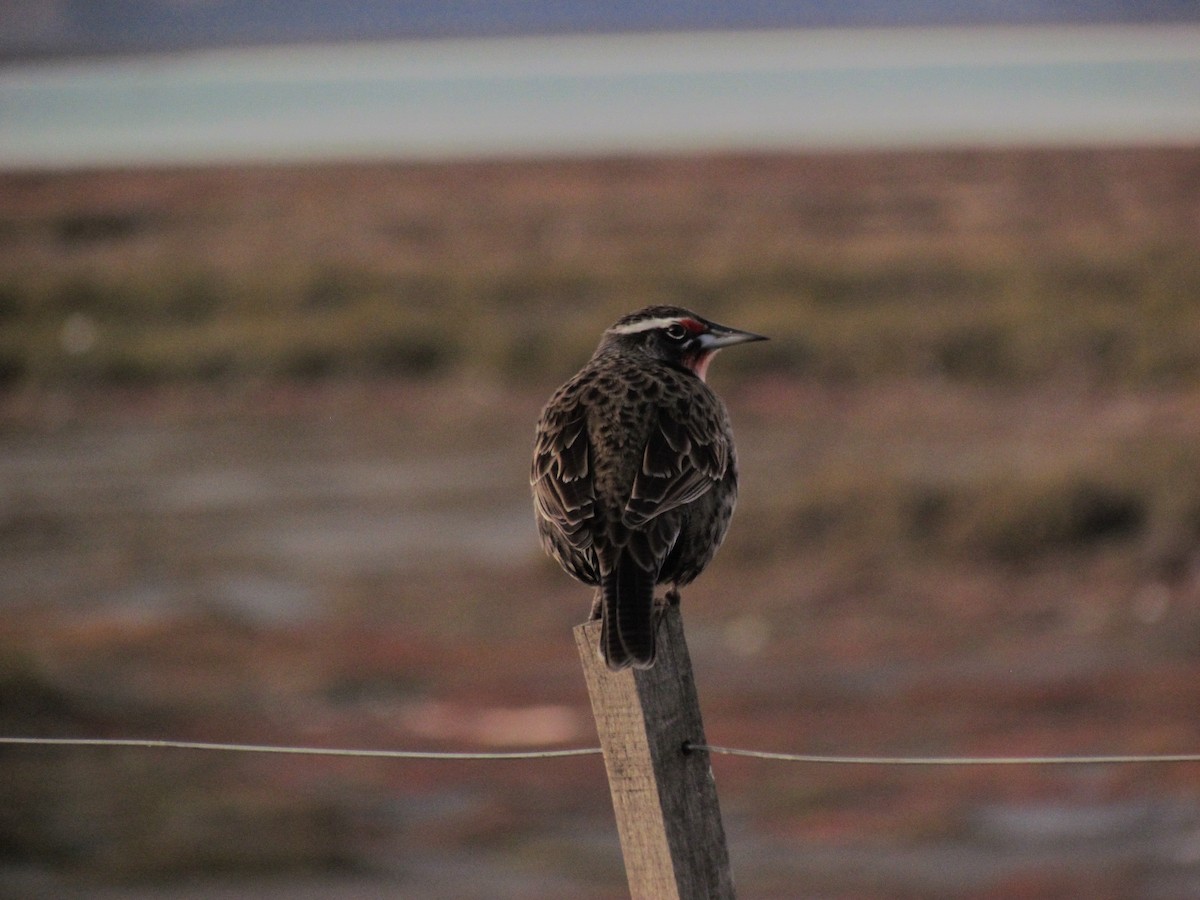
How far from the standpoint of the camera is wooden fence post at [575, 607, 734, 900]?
446 centimetres

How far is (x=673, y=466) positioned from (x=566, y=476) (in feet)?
0.91

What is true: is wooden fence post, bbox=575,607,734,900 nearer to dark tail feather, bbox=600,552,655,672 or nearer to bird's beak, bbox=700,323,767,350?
dark tail feather, bbox=600,552,655,672

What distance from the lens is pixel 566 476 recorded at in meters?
6.02

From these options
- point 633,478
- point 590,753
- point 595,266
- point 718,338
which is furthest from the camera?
point 595,266

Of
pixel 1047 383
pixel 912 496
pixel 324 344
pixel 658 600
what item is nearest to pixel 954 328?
pixel 1047 383

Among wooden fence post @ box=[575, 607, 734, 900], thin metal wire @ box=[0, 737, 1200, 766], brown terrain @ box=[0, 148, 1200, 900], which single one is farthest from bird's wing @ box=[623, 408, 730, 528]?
brown terrain @ box=[0, 148, 1200, 900]

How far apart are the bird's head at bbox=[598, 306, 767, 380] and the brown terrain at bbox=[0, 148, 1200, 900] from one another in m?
7.78

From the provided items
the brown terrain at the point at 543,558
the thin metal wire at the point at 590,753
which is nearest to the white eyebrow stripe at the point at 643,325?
the thin metal wire at the point at 590,753

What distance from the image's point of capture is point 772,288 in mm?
43969

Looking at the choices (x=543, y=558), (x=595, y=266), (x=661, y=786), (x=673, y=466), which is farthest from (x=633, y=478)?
(x=595, y=266)

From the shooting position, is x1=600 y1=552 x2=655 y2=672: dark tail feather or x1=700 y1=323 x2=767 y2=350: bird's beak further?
x1=700 y1=323 x2=767 y2=350: bird's beak

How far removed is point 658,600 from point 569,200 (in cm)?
5311

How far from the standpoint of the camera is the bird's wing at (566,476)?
586 cm

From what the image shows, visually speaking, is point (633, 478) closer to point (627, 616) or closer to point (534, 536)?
point (627, 616)
